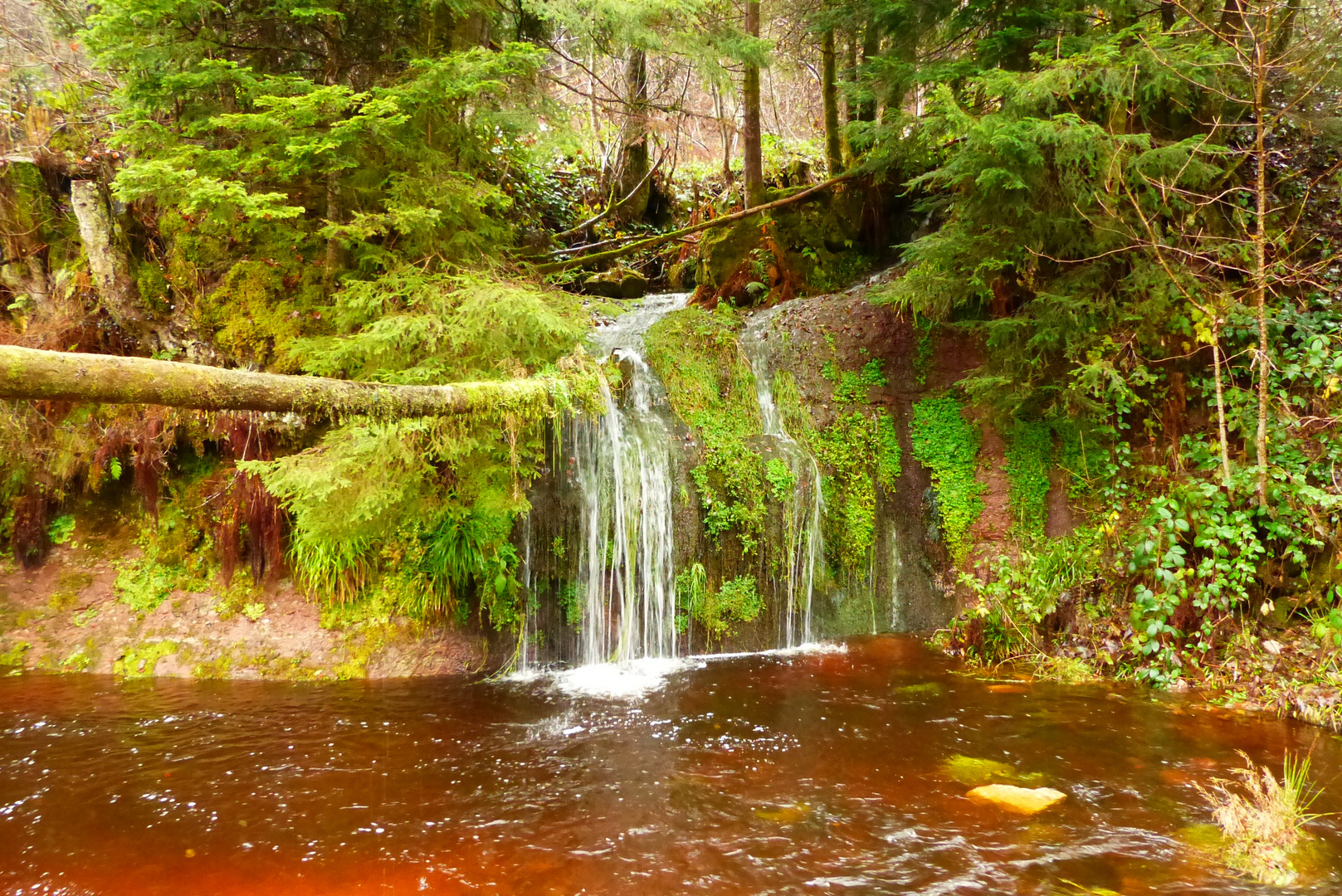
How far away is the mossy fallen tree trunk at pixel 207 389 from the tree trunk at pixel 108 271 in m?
4.81

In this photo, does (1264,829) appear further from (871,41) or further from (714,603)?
(871,41)

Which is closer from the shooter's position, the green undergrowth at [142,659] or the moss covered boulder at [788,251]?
the green undergrowth at [142,659]

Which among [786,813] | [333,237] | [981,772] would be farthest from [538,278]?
[981,772]

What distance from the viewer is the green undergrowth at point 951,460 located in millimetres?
8797

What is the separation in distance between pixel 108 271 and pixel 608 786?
769 cm

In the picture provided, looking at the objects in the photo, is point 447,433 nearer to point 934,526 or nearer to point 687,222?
point 934,526

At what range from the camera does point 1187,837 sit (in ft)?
12.7

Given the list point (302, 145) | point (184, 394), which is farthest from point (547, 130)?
point (184, 394)

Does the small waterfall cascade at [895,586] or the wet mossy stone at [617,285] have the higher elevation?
the wet mossy stone at [617,285]

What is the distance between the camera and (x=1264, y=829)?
369cm

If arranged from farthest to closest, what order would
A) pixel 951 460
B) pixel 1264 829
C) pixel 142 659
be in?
pixel 951 460 → pixel 142 659 → pixel 1264 829

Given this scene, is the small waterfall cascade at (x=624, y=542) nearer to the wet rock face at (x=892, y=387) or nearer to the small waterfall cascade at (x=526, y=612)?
the small waterfall cascade at (x=526, y=612)

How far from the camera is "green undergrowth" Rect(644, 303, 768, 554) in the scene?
316 inches

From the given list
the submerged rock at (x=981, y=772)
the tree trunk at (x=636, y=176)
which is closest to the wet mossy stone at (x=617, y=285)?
the tree trunk at (x=636, y=176)
